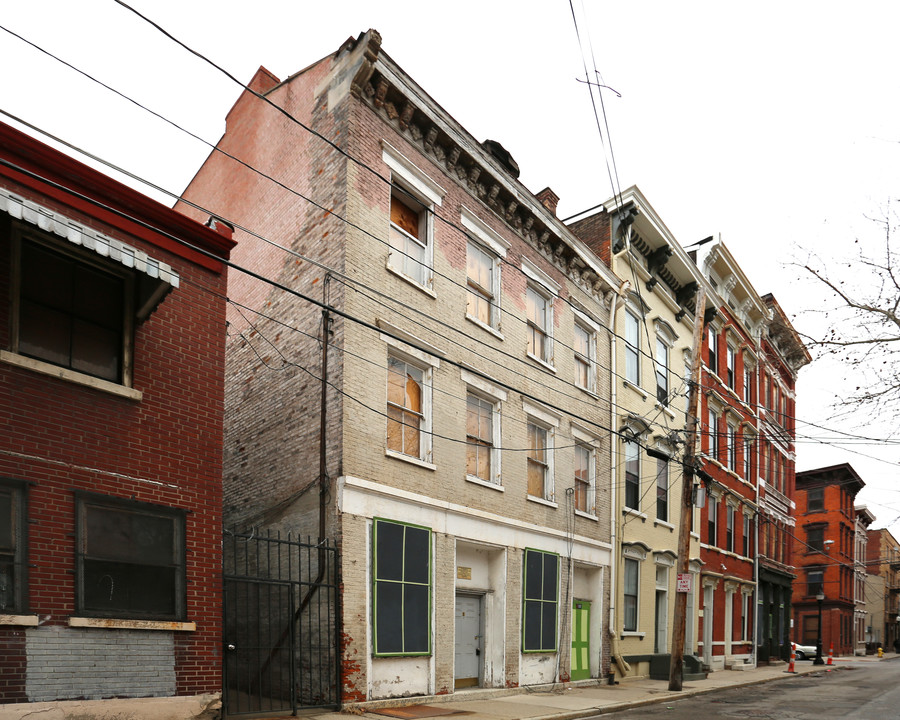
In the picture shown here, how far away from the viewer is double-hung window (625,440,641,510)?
23.9 m

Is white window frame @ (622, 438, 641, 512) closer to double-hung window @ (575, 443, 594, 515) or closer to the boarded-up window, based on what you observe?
double-hung window @ (575, 443, 594, 515)

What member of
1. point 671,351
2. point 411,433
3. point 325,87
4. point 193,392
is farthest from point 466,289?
point 671,351

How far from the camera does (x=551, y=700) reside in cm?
1672

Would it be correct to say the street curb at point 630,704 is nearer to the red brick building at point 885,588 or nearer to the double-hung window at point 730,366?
the double-hung window at point 730,366

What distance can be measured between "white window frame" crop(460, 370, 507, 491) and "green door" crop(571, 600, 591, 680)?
4.95m

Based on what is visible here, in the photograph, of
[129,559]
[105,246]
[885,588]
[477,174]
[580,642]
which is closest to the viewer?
[105,246]

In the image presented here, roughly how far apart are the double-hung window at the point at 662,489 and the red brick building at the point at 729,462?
2.35 metres

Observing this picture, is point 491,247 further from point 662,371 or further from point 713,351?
point 713,351

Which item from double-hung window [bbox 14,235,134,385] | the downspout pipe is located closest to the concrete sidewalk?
the downspout pipe

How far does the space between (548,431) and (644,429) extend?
18.3 ft

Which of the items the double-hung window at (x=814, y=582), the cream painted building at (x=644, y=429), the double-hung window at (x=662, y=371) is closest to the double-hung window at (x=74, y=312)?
the cream painted building at (x=644, y=429)

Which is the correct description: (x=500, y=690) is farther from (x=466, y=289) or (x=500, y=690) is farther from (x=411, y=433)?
(x=466, y=289)

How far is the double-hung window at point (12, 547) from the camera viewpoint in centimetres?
906

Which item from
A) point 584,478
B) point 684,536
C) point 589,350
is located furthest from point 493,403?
point 684,536
